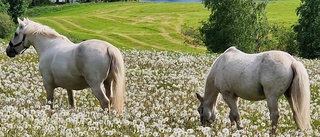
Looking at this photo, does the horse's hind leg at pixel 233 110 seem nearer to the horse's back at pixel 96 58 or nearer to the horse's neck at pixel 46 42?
the horse's back at pixel 96 58

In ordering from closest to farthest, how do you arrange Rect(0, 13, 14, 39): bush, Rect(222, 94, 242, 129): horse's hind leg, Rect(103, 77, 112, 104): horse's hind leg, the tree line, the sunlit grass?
1. the sunlit grass
2. Rect(222, 94, 242, 129): horse's hind leg
3. Rect(103, 77, 112, 104): horse's hind leg
4. the tree line
5. Rect(0, 13, 14, 39): bush

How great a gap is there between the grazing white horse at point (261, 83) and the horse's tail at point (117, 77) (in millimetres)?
1871

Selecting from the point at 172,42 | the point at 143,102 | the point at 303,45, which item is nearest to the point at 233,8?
the point at 303,45

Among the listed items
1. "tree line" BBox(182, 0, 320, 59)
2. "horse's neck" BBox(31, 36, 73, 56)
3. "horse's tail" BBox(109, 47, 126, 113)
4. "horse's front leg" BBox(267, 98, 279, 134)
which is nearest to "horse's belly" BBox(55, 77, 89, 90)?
"horse's tail" BBox(109, 47, 126, 113)

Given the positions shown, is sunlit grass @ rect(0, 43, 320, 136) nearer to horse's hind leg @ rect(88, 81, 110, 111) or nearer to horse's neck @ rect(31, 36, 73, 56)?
horse's hind leg @ rect(88, 81, 110, 111)

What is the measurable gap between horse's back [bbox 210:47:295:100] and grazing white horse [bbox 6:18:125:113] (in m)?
2.27

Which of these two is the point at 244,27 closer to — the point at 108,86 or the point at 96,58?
the point at 108,86

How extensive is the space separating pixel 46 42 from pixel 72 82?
1.84m

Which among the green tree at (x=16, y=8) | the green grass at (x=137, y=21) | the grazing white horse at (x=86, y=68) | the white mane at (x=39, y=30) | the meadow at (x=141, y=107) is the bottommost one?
the green grass at (x=137, y=21)

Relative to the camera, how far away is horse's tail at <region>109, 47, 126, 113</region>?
1185 cm

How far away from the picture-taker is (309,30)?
2419 inches

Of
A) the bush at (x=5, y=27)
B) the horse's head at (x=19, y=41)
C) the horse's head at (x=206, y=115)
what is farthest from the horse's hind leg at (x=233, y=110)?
the bush at (x=5, y=27)

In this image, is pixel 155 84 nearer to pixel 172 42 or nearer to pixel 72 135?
pixel 72 135

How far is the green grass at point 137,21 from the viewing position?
7919 cm
